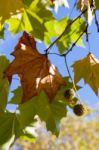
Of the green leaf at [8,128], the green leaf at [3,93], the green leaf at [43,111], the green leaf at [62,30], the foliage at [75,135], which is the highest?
the green leaf at [62,30]

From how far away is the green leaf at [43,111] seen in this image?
6.05ft

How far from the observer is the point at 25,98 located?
4.75ft

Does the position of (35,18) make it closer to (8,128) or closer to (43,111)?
(43,111)

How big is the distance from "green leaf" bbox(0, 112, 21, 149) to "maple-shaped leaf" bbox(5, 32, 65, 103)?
50 centimetres

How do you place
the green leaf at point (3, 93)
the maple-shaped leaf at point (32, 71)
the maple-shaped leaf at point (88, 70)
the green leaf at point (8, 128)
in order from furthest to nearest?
1. the green leaf at point (8, 128)
2. the green leaf at point (3, 93)
3. the maple-shaped leaf at point (88, 70)
4. the maple-shaped leaf at point (32, 71)

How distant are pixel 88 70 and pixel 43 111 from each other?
24cm

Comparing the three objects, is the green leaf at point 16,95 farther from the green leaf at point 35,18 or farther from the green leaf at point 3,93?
the green leaf at point 35,18

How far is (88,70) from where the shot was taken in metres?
1.84

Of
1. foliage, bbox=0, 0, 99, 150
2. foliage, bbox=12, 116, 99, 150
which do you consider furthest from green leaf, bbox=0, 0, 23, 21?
foliage, bbox=12, 116, 99, 150

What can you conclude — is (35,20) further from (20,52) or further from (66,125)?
(66,125)

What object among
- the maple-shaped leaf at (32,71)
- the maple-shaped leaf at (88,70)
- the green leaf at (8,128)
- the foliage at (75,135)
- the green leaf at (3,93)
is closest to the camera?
the maple-shaped leaf at (32,71)

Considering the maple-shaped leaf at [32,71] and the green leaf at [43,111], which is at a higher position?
the maple-shaped leaf at [32,71]

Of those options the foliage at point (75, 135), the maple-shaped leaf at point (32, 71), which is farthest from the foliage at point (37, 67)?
the foliage at point (75, 135)

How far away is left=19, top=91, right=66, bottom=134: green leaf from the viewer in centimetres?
184
